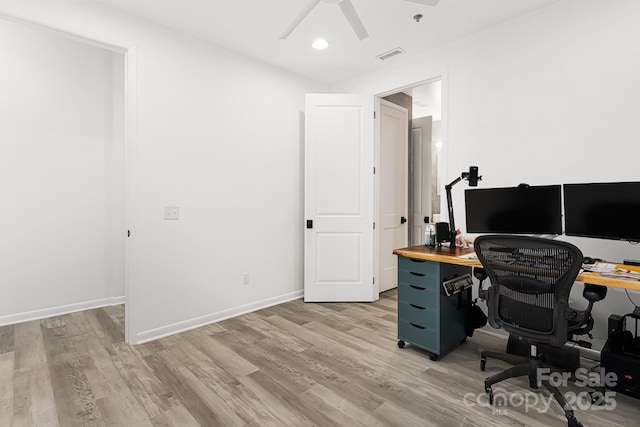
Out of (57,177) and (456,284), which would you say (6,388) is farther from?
(456,284)

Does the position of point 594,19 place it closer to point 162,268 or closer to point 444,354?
point 444,354

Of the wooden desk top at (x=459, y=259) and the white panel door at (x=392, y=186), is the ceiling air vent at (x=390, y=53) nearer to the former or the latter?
the white panel door at (x=392, y=186)

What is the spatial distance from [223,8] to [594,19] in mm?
2866

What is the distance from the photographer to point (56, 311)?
3473 mm

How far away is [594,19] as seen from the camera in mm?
2381

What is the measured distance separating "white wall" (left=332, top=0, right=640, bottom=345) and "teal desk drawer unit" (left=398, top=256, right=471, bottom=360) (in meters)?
0.91

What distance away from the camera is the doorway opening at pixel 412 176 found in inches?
165

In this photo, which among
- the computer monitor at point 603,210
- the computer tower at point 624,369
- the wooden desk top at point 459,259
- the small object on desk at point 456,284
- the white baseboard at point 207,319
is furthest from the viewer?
the white baseboard at point 207,319

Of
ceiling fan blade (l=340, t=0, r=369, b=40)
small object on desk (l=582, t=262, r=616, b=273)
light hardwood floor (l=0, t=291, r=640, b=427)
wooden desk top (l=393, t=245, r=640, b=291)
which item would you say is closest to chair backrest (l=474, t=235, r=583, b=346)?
wooden desk top (l=393, t=245, r=640, b=291)

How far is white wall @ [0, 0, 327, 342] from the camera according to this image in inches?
109

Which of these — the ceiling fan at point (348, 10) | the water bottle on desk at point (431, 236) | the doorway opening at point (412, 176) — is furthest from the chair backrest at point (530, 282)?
the doorway opening at point (412, 176)

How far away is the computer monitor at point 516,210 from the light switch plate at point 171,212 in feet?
8.56

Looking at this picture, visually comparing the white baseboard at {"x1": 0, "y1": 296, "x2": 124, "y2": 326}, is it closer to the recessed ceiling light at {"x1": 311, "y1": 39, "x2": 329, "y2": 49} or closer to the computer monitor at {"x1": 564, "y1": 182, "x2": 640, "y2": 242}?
the recessed ceiling light at {"x1": 311, "y1": 39, "x2": 329, "y2": 49}

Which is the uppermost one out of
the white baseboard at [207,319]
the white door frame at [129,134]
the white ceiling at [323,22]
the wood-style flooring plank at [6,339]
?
the white ceiling at [323,22]
